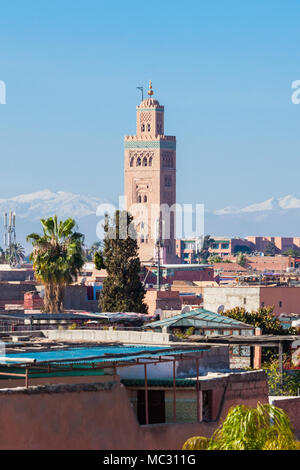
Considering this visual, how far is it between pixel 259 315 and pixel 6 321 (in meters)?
13.0

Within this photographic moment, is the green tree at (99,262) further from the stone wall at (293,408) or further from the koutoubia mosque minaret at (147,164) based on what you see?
the koutoubia mosque minaret at (147,164)

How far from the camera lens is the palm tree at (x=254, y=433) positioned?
44.4ft

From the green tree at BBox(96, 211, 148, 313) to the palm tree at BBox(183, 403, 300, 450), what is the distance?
123 feet

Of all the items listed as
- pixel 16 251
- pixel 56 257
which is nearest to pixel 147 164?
pixel 16 251

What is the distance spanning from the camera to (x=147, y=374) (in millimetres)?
20359

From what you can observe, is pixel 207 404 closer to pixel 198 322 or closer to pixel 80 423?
pixel 80 423

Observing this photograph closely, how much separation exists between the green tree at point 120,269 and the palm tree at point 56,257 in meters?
3.81

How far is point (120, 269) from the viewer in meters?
52.1

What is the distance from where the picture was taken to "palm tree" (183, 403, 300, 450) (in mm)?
13531

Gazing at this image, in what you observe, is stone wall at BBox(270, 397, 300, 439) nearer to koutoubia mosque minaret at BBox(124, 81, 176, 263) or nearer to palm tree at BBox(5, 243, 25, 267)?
palm tree at BBox(5, 243, 25, 267)

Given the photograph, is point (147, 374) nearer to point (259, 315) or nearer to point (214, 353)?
point (214, 353)

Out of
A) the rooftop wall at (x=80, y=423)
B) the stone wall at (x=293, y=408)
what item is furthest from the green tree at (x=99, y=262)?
the rooftop wall at (x=80, y=423)

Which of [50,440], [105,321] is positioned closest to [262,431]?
[50,440]

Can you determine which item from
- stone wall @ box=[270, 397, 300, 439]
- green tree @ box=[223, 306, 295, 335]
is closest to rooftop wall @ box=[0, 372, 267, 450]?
stone wall @ box=[270, 397, 300, 439]
